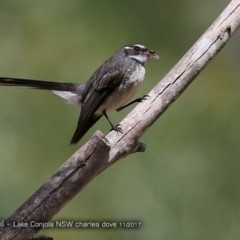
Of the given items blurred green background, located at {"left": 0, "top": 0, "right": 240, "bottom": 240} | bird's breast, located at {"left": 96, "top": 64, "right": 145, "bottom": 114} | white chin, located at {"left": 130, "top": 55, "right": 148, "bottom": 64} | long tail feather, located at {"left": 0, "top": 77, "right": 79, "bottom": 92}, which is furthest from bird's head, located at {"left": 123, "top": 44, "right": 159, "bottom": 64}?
blurred green background, located at {"left": 0, "top": 0, "right": 240, "bottom": 240}

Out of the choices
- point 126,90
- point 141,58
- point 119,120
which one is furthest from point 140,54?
point 119,120

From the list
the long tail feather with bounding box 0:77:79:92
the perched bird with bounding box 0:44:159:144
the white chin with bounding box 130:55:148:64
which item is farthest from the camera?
the white chin with bounding box 130:55:148:64

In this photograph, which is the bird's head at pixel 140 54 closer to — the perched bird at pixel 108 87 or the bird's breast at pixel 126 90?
the perched bird at pixel 108 87

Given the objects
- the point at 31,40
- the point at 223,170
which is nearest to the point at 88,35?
the point at 31,40

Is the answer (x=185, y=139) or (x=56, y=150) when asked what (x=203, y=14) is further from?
(x=56, y=150)

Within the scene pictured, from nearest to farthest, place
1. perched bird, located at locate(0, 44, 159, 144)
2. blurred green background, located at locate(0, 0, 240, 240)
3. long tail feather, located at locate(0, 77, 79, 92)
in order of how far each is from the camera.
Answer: long tail feather, located at locate(0, 77, 79, 92) < perched bird, located at locate(0, 44, 159, 144) < blurred green background, located at locate(0, 0, 240, 240)

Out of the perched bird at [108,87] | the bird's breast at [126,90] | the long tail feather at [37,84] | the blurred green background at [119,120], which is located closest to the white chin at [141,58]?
the perched bird at [108,87]

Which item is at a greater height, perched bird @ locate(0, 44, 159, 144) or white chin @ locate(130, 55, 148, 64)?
white chin @ locate(130, 55, 148, 64)

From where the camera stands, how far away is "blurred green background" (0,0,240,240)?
16.0 ft

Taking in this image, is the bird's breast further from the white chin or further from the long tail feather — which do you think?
the long tail feather

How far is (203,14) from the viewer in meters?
6.54

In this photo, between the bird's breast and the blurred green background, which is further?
the blurred green background

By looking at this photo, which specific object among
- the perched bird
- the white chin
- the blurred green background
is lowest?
the blurred green background

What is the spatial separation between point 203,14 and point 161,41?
2.07 ft
